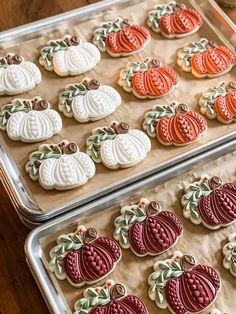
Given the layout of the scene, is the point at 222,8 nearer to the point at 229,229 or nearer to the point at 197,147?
the point at 197,147

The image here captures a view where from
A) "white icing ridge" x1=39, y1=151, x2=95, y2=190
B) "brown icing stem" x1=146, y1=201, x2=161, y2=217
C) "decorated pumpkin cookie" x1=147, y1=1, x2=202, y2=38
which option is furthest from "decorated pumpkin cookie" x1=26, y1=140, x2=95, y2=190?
"decorated pumpkin cookie" x1=147, y1=1, x2=202, y2=38

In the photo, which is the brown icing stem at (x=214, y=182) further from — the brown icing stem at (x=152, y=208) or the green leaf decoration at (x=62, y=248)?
the green leaf decoration at (x=62, y=248)

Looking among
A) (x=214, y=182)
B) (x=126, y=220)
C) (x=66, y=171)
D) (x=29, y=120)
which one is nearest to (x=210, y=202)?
(x=214, y=182)

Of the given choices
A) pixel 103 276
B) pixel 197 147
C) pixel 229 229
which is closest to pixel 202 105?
pixel 197 147

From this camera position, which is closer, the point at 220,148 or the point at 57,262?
the point at 57,262

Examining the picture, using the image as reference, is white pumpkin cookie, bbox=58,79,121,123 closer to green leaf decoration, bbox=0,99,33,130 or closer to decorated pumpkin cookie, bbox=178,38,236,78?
green leaf decoration, bbox=0,99,33,130
